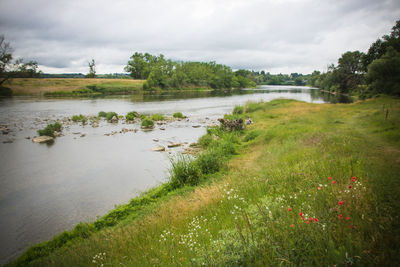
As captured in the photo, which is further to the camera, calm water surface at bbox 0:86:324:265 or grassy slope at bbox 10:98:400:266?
calm water surface at bbox 0:86:324:265

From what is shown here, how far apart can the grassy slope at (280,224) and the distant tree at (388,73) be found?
44092mm

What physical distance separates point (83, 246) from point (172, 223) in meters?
3.02

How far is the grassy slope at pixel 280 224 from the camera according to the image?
10.8ft

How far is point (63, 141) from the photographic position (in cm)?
2305

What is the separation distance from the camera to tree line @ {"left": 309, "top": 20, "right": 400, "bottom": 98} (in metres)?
44.2

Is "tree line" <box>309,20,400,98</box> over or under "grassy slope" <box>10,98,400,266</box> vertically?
over

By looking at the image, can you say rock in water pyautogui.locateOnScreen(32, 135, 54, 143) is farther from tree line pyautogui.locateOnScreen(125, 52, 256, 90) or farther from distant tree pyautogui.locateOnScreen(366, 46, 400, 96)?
tree line pyautogui.locateOnScreen(125, 52, 256, 90)

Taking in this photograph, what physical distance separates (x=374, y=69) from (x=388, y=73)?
8.84 ft

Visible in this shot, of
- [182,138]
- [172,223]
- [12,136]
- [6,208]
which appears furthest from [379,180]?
[12,136]

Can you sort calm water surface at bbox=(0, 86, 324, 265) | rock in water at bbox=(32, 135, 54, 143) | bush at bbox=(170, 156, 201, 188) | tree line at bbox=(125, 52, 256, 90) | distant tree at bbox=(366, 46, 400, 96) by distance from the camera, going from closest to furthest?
calm water surface at bbox=(0, 86, 324, 265)
bush at bbox=(170, 156, 201, 188)
rock in water at bbox=(32, 135, 54, 143)
distant tree at bbox=(366, 46, 400, 96)
tree line at bbox=(125, 52, 256, 90)

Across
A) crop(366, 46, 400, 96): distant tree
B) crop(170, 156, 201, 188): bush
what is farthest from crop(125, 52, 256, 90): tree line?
crop(170, 156, 201, 188): bush

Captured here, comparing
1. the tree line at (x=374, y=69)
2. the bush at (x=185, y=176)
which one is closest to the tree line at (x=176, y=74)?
the tree line at (x=374, y=69)

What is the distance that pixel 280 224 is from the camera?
416 centimetres

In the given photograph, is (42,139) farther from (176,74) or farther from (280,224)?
(176,74)
